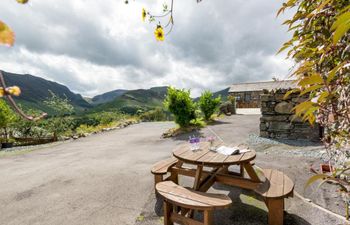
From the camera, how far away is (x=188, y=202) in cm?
229

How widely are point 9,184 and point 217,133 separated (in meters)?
7.40

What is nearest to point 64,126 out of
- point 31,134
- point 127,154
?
point 31,134

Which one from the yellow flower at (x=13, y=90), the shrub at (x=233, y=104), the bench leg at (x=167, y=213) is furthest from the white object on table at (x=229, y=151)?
the shrub at (x=233, y=104)

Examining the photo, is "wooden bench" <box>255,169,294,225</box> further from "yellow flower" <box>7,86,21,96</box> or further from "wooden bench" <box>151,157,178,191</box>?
"yellow flower" <box>7,86,21,96</box>

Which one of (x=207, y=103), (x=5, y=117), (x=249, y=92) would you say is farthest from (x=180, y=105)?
(x=249, y=92)

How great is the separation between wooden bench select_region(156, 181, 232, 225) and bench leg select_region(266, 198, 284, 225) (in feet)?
2.27

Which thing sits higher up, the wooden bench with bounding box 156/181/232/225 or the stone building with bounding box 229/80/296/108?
the stone building with bounding box 229/80/296/108

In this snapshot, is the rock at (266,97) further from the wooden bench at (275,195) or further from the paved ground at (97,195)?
the wooden bench at (275,195)

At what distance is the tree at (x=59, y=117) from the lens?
39.6 feet

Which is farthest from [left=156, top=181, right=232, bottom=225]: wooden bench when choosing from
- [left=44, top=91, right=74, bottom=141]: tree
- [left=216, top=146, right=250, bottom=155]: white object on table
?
[left=44, top=91, right=74, bottom=141]: tree

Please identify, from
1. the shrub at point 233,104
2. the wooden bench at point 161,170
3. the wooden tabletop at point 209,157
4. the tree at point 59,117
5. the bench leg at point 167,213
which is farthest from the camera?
the shrub at point 233,104

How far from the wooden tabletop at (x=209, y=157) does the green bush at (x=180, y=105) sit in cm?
685

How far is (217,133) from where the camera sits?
9000 millimetres

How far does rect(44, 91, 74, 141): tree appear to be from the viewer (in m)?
12.1
